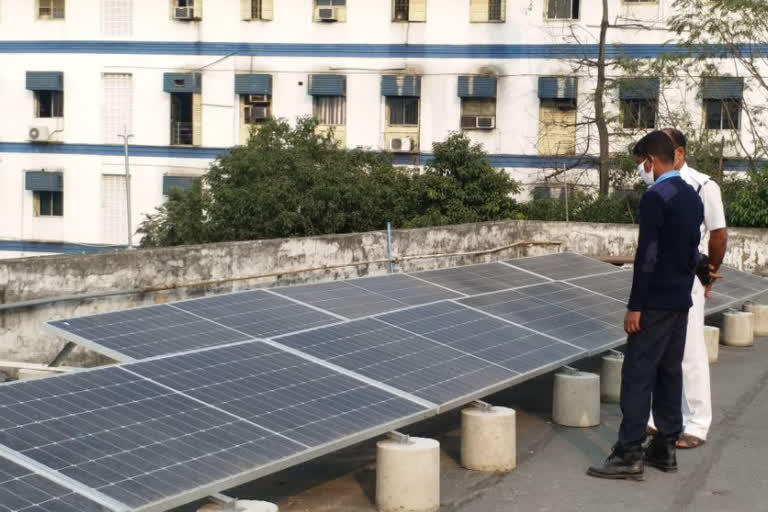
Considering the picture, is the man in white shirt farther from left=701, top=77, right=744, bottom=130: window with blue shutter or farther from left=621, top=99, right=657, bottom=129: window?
left=621, top=99, right=657, bottom=129: window

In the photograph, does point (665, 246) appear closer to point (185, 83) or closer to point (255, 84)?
point (255, 84)

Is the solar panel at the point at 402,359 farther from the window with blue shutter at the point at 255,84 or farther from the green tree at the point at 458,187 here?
the window with blue shutter at the point at 255,84

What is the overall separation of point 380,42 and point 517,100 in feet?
17.2

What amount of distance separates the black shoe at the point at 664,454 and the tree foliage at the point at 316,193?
1914cm

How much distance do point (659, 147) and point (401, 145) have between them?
34.6 metres

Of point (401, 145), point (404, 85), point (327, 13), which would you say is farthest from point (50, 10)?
point (401, 145)

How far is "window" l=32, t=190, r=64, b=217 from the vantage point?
45969 millimetres

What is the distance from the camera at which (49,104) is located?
46.2 m

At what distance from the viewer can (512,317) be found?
1038cm

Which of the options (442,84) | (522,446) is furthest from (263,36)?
(522,446)

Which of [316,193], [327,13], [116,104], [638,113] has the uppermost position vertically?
[327,13]

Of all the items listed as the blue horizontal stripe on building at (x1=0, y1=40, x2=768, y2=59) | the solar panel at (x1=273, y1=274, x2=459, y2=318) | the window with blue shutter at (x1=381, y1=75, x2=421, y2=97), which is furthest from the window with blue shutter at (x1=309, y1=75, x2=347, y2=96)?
the solar panel at (x1=273, y1=274, x2=459, y2=318)

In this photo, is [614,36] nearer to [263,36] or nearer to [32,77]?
[263,36]

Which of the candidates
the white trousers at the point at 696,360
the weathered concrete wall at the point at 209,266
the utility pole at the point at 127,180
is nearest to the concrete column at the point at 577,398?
the white trousers at the point at 696,360
